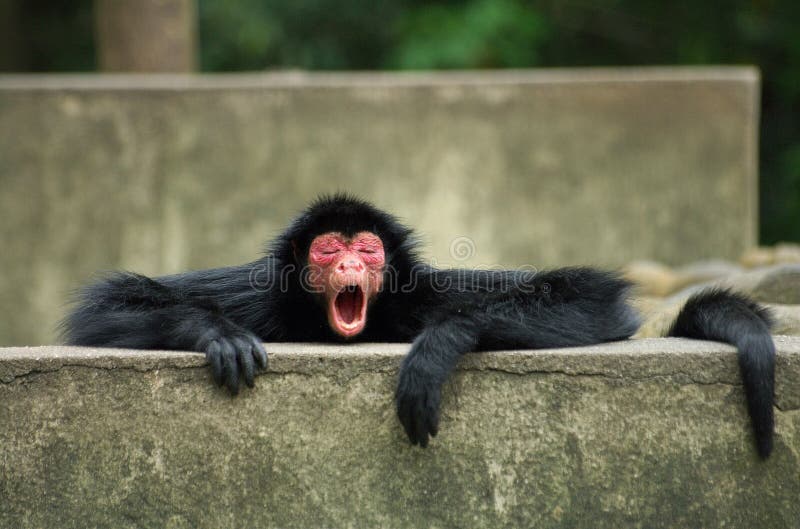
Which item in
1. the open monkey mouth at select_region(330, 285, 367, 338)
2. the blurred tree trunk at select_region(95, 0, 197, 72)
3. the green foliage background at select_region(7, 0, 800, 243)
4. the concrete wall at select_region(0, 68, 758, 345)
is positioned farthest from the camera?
the green foliage background at select_region(7, 0, 800, 243)

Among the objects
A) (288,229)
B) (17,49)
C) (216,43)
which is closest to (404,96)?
(288,229)

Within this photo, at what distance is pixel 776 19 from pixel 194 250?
9337mm

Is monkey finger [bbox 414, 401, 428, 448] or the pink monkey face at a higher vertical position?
the pink monkey face

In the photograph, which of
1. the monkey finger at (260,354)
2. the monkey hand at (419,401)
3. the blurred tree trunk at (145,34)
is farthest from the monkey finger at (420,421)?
the blurred tree trunk at (145,34)

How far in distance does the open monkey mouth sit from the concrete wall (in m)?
4.07

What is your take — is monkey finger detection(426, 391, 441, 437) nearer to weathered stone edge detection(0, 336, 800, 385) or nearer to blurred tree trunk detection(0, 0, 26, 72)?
weathered stone edge detection(0, 336, 800, 385)

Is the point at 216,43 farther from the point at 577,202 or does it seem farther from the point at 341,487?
the point at 341,487

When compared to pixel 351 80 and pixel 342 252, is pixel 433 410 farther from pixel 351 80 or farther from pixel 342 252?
pixel 351 80

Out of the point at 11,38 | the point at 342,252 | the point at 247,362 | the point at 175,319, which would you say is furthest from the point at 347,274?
the point at 11,38

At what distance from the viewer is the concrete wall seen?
8.60 metres

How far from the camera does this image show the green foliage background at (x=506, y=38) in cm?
1416

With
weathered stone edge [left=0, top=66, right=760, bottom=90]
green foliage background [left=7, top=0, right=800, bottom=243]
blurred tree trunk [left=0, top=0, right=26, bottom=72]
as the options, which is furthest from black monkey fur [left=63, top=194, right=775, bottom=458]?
blurred tree trunk [left=0, top=0, right=26, bottom=72]

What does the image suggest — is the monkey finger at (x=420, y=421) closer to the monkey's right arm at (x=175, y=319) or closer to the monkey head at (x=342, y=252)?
the monkey's right arm at (x=175, y=319)

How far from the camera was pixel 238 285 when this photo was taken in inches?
184
